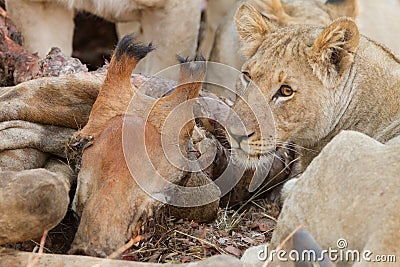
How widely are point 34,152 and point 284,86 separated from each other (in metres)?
0.90

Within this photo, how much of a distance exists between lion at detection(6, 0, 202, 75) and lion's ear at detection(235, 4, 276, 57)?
3.79 feet

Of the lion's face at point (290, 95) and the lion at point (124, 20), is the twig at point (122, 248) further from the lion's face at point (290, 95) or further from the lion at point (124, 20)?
the lion at point (124, 20)

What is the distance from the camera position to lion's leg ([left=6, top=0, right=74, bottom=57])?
437cm

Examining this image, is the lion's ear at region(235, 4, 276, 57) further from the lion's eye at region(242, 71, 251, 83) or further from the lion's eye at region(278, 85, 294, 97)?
the lion's eye at region(278, 85, 294, 97)

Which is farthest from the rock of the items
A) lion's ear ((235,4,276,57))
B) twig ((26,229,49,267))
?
lion's ear ((235,4,276,57))

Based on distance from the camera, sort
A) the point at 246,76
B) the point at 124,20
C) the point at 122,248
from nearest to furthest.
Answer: the point at 122,248 < the point at 246,76 < the point at 124,20

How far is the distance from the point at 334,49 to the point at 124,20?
6.16ft

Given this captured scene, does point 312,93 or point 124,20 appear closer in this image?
point 312,93

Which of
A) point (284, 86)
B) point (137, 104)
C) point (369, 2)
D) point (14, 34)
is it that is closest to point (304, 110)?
point (284, 86)

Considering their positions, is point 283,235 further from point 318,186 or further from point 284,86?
point 284,86

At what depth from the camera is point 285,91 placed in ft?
9.96

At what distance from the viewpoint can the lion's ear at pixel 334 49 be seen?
2.93 m

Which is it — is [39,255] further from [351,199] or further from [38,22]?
[38,22]

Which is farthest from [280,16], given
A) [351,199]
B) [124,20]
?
[351,199]
